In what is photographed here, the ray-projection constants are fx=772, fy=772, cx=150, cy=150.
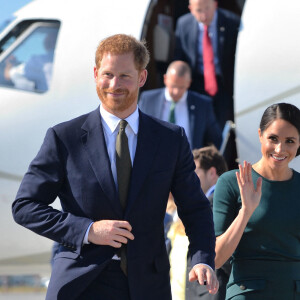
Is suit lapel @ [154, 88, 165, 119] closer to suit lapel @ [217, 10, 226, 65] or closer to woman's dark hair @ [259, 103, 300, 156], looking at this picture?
suit lapel @ [217, 10, 226, 65]

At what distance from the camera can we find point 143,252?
2.99 metres

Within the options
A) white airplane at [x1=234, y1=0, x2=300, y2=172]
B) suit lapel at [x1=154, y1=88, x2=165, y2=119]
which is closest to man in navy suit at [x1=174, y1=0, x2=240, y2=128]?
suit lapel at [x1=154, y1=88, x2=165, y2=119]

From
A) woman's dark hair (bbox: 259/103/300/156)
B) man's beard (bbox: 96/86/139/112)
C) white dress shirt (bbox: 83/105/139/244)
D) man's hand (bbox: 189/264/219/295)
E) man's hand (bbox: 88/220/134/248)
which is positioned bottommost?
man's hand (bbox: 189/264/219/295)

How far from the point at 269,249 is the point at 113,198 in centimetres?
86

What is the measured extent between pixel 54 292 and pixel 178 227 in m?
1.97

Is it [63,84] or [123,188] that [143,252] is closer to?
[123,188]

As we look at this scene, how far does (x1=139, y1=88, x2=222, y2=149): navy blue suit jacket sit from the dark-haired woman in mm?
3399

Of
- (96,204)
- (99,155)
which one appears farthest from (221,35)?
(96,204)

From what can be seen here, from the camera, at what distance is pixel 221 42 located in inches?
300

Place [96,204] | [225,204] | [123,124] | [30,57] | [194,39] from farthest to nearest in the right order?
1. [194,39]
2. [30,57]
3. [225,204]
4. [123,124]
5. [96,204]

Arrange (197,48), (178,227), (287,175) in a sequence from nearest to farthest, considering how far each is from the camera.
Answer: (287,175) < (178,227) < (197,48)

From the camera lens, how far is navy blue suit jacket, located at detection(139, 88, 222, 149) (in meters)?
7.04

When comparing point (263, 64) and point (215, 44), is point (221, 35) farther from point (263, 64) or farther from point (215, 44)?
point (263, 64)

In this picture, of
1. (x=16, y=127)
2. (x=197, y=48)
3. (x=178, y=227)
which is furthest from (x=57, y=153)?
(x=197, y=48)
